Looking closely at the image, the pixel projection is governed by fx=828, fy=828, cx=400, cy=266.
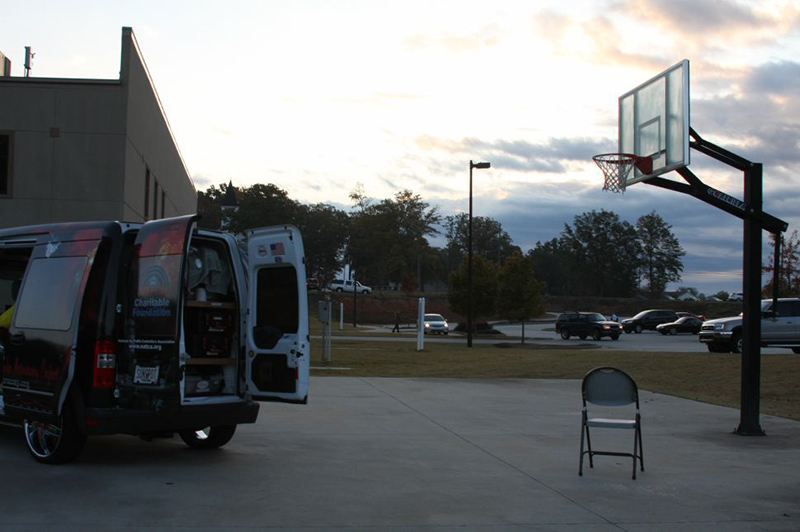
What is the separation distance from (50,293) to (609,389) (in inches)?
227

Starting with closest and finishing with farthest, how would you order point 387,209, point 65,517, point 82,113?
point 65,517 → point 82,113 → point 387,209

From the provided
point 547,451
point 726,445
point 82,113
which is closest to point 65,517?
point 547,451

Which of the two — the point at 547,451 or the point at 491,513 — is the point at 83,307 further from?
the point at 547,451

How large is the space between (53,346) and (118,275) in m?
0.94

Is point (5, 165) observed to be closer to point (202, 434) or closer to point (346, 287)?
point (202, 434)

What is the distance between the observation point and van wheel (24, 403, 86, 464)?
25.8 ft

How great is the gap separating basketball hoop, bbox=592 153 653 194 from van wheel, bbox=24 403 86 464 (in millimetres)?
8838

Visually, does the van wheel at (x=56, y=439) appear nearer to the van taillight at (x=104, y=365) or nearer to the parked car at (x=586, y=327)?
the van taillight at (x=104, y=365)

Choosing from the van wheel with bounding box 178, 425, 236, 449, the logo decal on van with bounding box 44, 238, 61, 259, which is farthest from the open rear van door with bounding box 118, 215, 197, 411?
the van wheel with bounding box 178, 425, 236, 449

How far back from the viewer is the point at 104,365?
7719 millimetres

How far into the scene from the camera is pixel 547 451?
9.84 meters

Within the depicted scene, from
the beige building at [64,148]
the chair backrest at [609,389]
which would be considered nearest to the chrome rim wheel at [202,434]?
the chair backrest at [609,389]

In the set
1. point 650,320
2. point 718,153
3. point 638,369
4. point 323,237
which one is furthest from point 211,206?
point 718,153

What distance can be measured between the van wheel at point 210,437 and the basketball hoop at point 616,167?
7314mm
